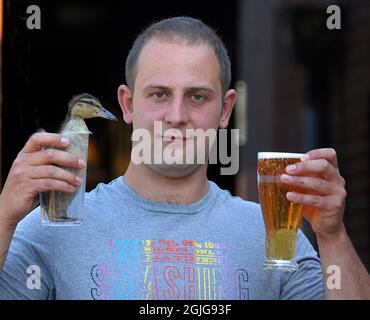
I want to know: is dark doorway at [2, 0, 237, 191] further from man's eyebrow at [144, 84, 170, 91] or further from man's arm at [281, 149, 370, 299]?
man's arm at [281, 149, 370, 299]

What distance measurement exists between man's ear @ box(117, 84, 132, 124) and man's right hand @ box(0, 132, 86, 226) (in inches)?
12.2

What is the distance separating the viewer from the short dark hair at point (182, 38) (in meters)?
1.62

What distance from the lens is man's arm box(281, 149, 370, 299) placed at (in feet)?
4.64

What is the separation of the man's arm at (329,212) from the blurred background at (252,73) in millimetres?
916

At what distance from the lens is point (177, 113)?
1.56 m

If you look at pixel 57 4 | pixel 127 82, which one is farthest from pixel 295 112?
pixel 127 82

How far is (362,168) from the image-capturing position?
3.55m

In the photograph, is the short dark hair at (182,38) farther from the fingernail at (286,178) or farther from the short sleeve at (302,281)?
the short sleeve at (302,281)

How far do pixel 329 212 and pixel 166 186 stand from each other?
1.26 feet
